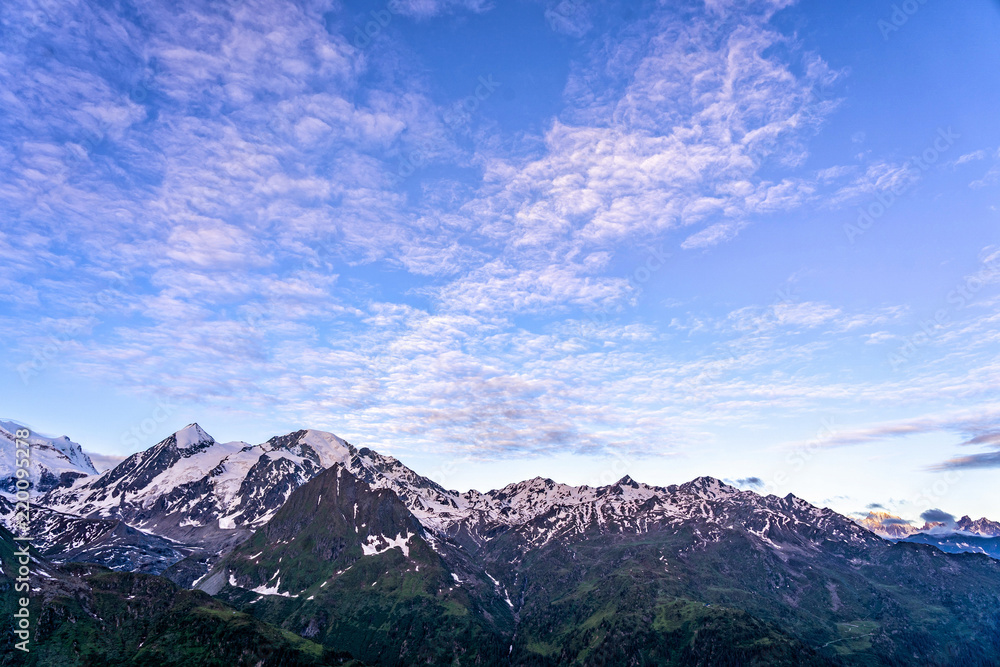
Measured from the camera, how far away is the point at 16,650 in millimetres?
194750

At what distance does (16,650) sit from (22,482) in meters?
96.3

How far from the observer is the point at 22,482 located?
485ft

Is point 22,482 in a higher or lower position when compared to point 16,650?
higher

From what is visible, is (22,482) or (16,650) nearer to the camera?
(22,482)
